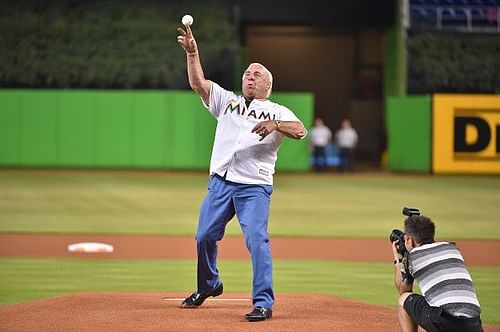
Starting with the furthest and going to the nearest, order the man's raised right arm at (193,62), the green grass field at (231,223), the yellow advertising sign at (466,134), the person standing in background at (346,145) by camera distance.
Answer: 1. the person standing in background at (346,145)
2. the yellow advertising sign at (466,134)
3. the green grass field at (231,223)
4. the man's raised right arm at (193,62)

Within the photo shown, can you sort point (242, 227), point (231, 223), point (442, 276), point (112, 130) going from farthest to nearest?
point (112, 130) < point (231, 223) < point (242, 227) < point (442, 276)

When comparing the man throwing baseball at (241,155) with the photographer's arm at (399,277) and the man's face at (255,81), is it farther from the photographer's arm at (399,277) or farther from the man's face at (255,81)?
the photographer's arm at (399,277)

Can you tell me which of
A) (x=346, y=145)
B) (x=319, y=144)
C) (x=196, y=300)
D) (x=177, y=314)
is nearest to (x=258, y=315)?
(x=177, y=314)

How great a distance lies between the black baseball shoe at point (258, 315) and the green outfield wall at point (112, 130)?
27030mm

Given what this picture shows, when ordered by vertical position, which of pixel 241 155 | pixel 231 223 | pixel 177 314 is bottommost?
pixel 231 223

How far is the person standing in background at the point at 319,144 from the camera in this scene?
3659 centimetres

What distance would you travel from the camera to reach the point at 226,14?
40.6 metres

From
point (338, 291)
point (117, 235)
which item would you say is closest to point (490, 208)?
point (117, 235)

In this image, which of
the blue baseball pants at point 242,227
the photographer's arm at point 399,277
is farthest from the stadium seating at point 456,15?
the photographer's arm at point 399,277

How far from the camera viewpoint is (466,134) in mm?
34594

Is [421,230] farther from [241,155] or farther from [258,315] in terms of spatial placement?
[241,155]

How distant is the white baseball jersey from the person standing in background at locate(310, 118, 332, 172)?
27.1 m

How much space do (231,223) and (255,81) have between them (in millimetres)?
10638

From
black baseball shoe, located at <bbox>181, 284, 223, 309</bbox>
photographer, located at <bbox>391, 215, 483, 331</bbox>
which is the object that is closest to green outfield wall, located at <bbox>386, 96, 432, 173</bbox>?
black baseball shoe, located at <bbox>181, 284, 223, 309</bbox>
